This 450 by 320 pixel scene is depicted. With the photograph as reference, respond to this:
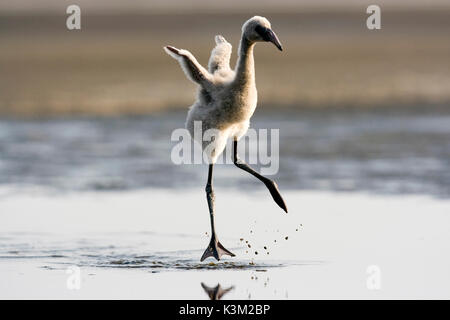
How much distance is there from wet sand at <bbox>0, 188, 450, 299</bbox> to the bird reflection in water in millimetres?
40

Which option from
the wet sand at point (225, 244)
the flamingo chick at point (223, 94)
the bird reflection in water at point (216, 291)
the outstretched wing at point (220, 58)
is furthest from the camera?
the outstretched wing at point (220, 58)

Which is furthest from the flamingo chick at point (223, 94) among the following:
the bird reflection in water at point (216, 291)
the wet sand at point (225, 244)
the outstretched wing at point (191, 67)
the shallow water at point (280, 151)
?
the shallow water at point (280, 151)

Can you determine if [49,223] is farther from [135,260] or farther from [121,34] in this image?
[121,34]

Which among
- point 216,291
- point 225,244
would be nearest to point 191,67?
point 225,244

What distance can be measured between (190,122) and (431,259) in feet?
6.81

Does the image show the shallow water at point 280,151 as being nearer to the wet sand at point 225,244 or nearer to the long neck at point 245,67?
the wet sand at point 225,244

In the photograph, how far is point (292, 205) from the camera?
1005cm

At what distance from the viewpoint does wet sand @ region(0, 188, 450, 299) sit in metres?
7.06

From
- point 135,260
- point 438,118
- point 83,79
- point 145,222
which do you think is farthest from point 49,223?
point 83,79

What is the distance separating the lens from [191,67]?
8047mm

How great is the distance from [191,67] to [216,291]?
6.15 feet

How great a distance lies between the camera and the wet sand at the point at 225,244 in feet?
23.2

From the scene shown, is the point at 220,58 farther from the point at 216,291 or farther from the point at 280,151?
the point at 280,151

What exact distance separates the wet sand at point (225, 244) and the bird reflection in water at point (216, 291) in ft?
0.13
